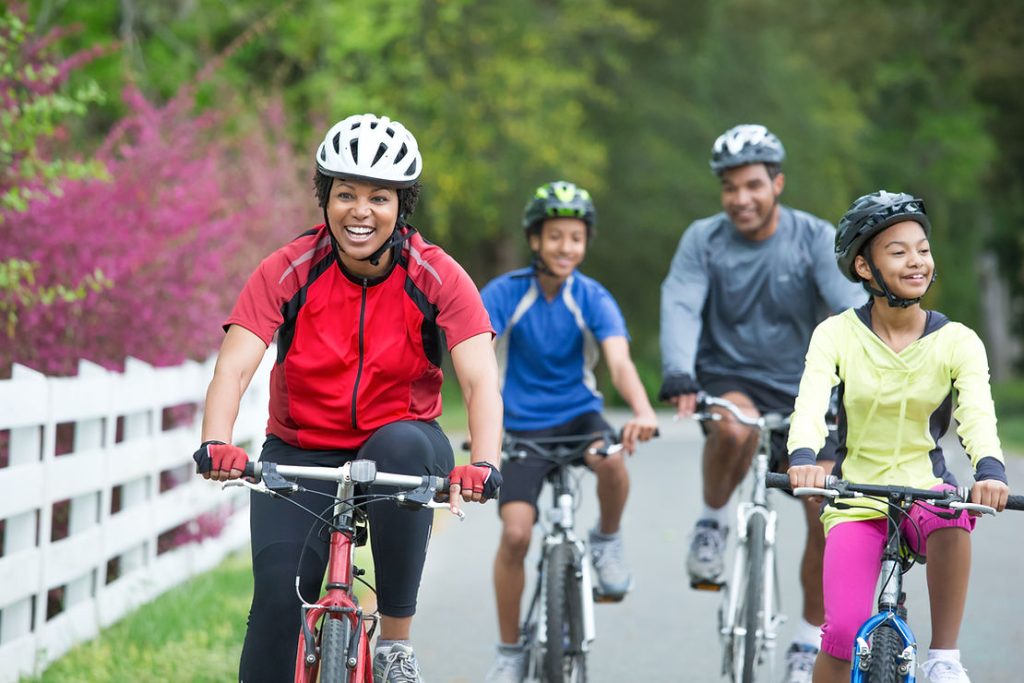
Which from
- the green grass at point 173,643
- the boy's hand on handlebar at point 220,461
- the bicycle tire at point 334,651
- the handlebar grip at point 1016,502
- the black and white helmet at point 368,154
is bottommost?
the green grass at point 173,643

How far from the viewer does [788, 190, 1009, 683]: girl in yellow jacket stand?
5.07 meters

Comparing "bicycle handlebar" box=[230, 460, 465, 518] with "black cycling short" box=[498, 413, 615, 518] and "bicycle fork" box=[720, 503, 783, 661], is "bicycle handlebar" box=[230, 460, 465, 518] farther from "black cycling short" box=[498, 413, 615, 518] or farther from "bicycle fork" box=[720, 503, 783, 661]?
"bicycle fork" box=[720, 503, 783, 661]

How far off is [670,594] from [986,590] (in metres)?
1.90

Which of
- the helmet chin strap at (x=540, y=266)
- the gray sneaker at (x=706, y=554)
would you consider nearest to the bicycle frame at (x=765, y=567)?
the gray sneaker at (x=706, y=554)

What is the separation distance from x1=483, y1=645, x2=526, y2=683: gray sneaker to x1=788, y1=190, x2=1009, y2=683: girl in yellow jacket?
1.92 m

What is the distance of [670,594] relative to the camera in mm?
9914

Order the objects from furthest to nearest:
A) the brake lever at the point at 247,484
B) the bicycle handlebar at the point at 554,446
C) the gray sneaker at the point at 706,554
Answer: the gray sneaker at the point at 706,554, the bicycle handlebar at the point at 554,446, the brake lever at the point at 247,484

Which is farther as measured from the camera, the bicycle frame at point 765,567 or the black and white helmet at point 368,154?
the bicycle frame at point 765,567

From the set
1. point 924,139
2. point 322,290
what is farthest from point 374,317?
point 924,139

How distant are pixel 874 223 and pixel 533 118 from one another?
22.8m

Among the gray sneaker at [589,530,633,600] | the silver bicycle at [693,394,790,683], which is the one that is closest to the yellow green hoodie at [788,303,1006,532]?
the silver bicycle at [693,394,790,683]

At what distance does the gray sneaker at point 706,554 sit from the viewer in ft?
24.2

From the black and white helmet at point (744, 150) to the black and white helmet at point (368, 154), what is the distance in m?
2.48

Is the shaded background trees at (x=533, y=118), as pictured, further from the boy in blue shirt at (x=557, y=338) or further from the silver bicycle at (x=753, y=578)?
the silver bicycle at (x=753, y=578)
